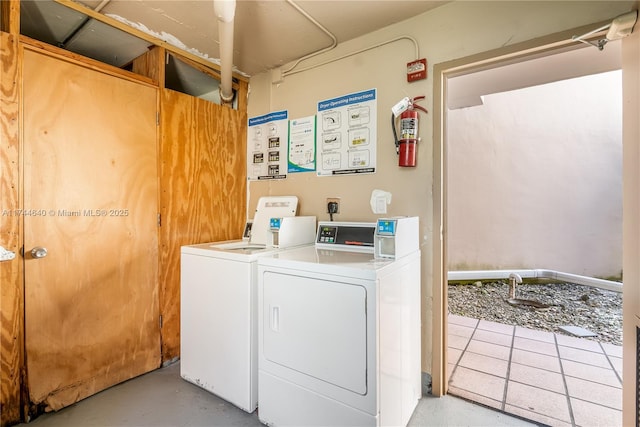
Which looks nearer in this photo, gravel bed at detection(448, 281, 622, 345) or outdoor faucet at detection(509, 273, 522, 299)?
gravel bed at detection(448, 281, 622, 345)

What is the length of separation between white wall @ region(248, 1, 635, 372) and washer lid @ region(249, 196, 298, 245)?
0.46ft

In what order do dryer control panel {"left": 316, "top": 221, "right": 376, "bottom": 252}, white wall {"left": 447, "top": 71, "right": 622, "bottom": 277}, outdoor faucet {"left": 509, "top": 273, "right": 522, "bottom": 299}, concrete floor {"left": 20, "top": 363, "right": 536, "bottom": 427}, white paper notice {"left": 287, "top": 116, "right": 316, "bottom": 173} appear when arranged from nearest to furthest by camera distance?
concrete floor {"left": 20, "top": 363, "right": 536, "bottom": 427}
dryer control panel {"left": 316, "top": 221, "right": 376, "bottom": 252}
white paper notice {"left": 287, "top": 116, "right": 316, "bottom": 173}
outdoor faucet {"left": 509, "top": 273, "right": 522, "bottom": 299}
white wall {"left": 447, "top": 71, "right": 622, "bottom": 277}

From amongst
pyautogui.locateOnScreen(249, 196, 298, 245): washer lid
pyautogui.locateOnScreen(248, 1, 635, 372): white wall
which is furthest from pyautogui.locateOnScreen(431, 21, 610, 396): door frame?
pyautogui.locateOnScreen(249, 196, 298, 245): washer lid

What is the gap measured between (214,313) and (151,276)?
652 millimetres

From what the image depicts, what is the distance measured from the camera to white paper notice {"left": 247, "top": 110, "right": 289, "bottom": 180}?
2.54 meters

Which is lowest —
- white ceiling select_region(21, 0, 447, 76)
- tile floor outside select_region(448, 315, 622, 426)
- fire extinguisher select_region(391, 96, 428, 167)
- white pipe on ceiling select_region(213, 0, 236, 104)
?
tile floor outside select_region(448, 315, 622, 426)

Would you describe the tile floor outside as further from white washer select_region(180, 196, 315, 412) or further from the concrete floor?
white washer select_region(180, 196, 315, 412)

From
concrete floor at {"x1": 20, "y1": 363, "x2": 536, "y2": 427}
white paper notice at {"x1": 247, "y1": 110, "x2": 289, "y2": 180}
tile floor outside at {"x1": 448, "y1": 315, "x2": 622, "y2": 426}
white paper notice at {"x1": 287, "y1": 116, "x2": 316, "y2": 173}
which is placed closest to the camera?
concrete floor at {"x1": 20, "y1": 363, "x2": 536, "y2": 427}

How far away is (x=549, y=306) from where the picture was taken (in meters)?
3.55

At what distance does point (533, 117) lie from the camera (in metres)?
4.43

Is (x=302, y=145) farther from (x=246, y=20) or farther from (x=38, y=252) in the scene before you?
(x=38, y=252)

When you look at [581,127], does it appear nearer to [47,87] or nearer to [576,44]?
[576,44]

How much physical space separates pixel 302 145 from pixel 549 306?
351cm

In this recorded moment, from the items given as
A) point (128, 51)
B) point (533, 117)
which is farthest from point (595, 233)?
point (128, 51)
